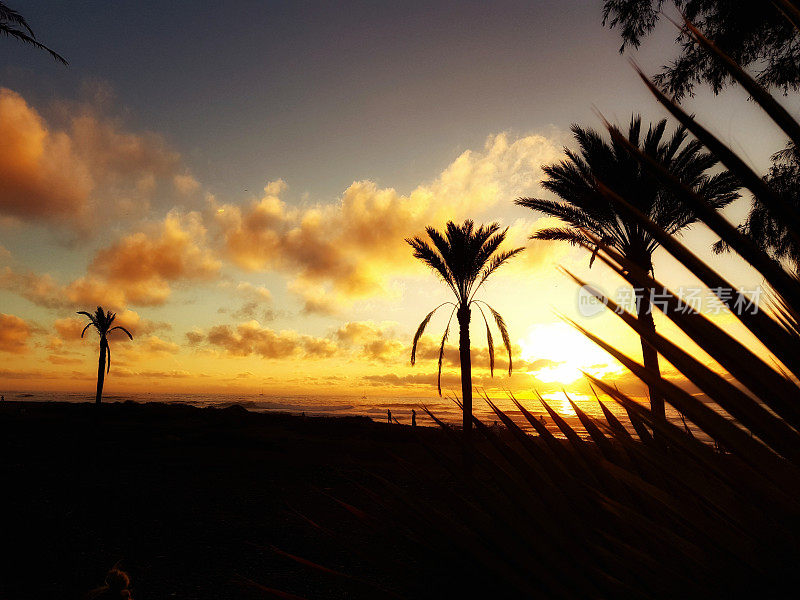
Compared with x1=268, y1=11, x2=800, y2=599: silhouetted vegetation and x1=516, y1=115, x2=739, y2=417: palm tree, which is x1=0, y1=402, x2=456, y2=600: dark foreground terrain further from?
x1=516, y1=115, x2=739, y2=417: palm tree

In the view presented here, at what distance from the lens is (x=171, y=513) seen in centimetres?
1023

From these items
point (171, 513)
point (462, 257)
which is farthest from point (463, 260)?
point (171, 513)

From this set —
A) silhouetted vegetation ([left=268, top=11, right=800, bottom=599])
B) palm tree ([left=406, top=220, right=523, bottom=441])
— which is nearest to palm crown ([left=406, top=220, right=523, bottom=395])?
palm tree ([left=406, top=220, right=523, bottom=441])

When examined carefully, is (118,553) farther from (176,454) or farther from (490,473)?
(176,454)

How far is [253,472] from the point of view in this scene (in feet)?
49.8

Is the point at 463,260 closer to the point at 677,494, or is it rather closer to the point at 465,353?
the point at 465,353

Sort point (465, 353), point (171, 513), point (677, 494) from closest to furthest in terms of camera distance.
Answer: point (677, 494) < point (171, 513) < point (465, 353)

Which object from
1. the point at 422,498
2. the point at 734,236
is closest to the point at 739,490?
the point at 734,236

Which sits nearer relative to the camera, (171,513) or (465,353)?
(171,513)

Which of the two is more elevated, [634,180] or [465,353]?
[634,180]

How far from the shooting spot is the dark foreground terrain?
6.66m

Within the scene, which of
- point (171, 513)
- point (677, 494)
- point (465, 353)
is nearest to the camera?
point (677, 494)

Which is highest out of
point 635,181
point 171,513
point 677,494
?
point 635,181

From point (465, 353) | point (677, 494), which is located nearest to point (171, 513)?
point (465, 353)
